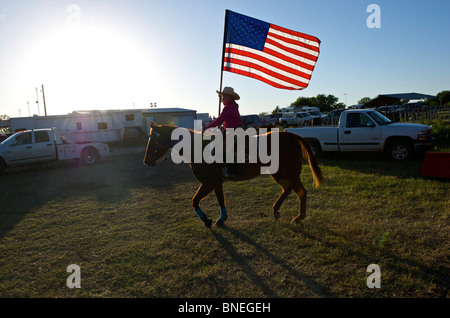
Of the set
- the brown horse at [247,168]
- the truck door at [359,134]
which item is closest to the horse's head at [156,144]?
the brown horse at [247,168]

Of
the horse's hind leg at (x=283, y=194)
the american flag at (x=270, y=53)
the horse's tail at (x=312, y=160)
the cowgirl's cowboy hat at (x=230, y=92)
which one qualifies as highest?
the american flag at (x=270, y=53)

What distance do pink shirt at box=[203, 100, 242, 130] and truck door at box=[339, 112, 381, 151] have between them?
23.8 ft

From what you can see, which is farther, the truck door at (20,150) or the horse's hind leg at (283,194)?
the truck door at (20,150)

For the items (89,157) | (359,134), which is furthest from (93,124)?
(359,134)

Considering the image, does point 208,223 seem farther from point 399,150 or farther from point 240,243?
point 399,150

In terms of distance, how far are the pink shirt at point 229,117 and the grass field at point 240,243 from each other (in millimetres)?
1958

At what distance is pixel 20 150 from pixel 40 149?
0.85m

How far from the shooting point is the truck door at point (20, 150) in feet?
42.7

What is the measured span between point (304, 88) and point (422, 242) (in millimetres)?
4368

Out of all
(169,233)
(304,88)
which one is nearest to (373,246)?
(169,233)

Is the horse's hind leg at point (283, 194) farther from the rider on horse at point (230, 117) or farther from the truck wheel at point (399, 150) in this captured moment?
the truck wheel at point (399, 150)

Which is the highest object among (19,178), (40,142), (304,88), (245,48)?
(245,48)
